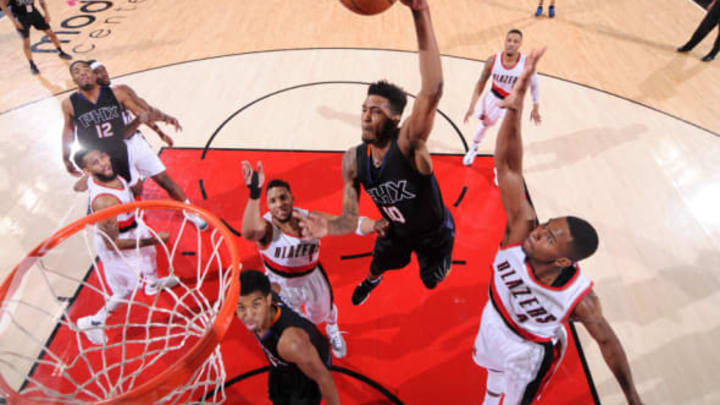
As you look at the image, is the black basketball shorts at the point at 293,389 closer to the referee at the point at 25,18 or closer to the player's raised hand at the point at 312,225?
the player's raised hand at the point at 312,225

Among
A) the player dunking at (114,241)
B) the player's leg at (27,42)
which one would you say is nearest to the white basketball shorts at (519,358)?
the player dunking at (114,241)

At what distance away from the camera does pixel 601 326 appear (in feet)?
7.10

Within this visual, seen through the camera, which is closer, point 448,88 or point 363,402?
point 363,402

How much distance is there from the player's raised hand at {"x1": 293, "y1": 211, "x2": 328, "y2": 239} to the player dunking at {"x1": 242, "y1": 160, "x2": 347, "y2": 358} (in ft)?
0.18

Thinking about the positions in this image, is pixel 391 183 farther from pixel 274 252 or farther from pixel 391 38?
pixel 391 38

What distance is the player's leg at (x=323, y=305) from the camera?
311 cm

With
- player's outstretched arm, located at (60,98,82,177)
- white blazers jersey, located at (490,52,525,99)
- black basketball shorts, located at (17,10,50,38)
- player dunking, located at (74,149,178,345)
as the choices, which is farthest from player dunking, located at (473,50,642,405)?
black basketball shorts, located at (17,10,50,38)

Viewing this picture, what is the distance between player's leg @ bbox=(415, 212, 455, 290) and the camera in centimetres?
328

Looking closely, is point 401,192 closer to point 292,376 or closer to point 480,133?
point 292,376

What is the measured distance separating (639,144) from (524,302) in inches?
176

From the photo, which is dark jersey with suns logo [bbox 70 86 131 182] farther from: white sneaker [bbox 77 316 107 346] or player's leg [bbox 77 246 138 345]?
white sneaker [bbox 77 316 107 346]

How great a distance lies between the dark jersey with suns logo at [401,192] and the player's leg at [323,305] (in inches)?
28.2

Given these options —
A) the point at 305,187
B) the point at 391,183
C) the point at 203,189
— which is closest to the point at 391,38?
the point at 305,187

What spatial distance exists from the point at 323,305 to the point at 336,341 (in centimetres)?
42
